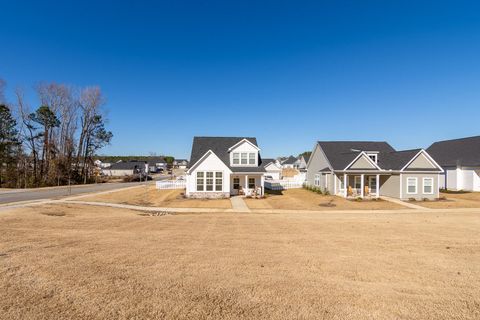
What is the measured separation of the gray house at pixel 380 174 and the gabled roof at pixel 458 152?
10.1 meters

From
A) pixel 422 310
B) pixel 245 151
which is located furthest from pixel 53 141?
pixel 422 310

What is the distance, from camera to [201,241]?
9.61 m

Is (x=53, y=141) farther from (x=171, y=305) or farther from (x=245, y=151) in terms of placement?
(x=171, y=305)

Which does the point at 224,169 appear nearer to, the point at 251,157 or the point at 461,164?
the point at 251,157

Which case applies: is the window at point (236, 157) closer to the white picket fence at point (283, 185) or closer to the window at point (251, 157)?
the window at point (251, 157)

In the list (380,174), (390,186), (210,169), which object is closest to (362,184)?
(380,174)

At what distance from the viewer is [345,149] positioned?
33.0 m

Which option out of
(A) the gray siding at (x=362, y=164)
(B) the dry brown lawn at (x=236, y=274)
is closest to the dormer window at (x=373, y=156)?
(A) the gray siding at (x=362, y=164)

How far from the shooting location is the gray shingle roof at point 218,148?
1137 inches

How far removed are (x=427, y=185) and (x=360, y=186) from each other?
20.2 feet

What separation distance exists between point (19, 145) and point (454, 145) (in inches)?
2532

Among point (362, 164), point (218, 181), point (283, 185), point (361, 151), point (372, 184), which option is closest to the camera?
point (218, 181)

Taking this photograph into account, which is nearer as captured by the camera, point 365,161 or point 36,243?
point 36,243

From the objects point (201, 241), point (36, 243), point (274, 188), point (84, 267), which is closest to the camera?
point (84, 267)
